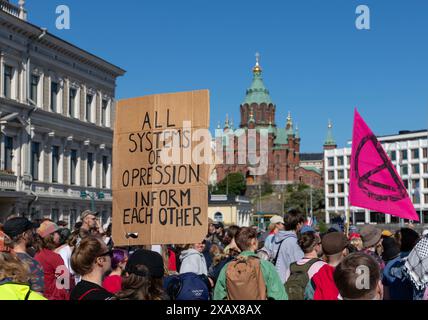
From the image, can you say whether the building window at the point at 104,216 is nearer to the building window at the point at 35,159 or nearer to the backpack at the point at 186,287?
the building window at the point at 35,159

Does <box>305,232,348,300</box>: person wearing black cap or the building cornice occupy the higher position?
the building cornice

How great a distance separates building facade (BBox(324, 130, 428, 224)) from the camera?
120 meters

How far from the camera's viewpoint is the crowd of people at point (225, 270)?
201 inches

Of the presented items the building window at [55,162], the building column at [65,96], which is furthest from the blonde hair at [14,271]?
the building column at [65,96]

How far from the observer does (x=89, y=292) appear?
5.91 metres

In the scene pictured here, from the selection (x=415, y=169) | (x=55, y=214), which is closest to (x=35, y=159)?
(x=55, y=214)

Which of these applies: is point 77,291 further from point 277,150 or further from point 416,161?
point 277,150

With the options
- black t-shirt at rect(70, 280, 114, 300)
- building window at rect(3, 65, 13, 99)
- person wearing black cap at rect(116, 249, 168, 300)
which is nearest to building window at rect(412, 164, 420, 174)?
building window at rect(3, 65, 13, 99)

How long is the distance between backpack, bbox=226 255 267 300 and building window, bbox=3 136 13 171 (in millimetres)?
32967

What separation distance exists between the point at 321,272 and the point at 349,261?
1.66 metres

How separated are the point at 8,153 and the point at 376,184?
2875cm

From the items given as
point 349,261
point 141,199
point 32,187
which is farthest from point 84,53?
point 349,261

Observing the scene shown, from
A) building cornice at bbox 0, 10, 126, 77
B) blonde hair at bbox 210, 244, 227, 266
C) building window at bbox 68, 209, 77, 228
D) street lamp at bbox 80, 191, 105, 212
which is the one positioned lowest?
blonde hair at bbox 210, 244, 227, 266

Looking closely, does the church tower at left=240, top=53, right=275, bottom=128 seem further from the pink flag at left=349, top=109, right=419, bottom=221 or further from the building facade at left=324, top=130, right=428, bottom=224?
the pink flag at left=349, top=109, right=419, bottom=221
